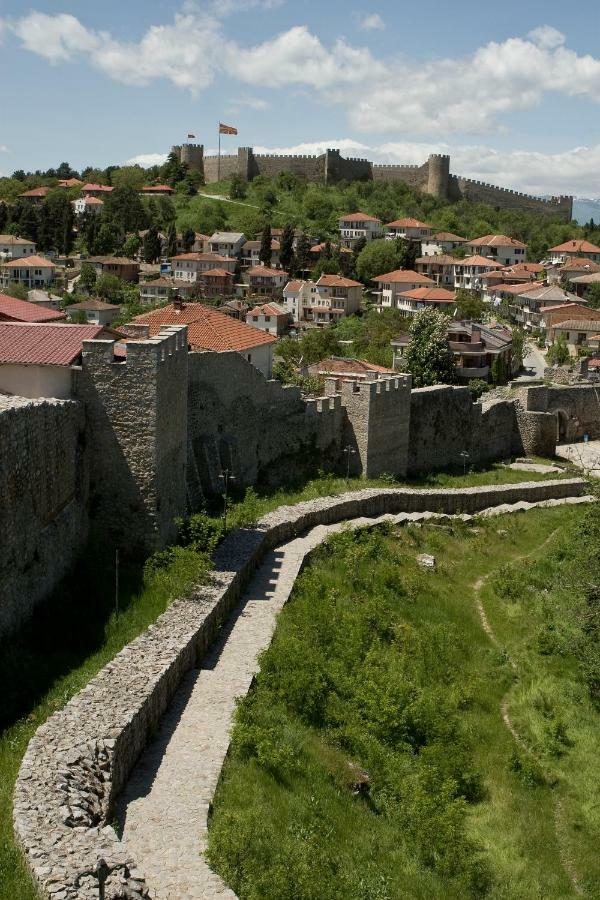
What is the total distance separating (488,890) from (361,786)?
1.67 meters

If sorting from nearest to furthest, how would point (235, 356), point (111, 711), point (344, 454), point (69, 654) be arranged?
1. point (111, 711)
2. point (69, 654)
3. point (235, 356)
4. point (344, 454)

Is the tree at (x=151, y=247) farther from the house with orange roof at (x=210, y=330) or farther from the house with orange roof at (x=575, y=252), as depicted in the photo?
the house with orange roof at (x=210, y=330)

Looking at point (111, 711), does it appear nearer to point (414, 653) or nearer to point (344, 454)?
point (414, 653)

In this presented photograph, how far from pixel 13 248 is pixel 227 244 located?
1610cm

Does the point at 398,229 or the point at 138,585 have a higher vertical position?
the point at 398,229

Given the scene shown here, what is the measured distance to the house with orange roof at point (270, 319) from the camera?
57.6 metres

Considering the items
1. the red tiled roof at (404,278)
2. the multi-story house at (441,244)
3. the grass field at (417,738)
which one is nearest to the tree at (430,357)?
the grass field at (417,738)

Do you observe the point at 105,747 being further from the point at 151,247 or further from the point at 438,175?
the point at 438,175

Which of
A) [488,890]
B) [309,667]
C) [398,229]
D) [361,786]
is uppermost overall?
[398,229]

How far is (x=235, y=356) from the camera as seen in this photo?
18.3 m

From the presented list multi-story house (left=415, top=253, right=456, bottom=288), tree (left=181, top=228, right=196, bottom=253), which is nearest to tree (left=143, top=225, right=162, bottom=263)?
tree (left=181, top=228, right=196, bottom=253)

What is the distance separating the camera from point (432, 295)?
5856 cm

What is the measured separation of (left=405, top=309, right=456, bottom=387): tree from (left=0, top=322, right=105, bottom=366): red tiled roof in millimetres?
23476

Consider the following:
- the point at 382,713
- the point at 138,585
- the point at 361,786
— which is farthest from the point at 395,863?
the point at 138,585
